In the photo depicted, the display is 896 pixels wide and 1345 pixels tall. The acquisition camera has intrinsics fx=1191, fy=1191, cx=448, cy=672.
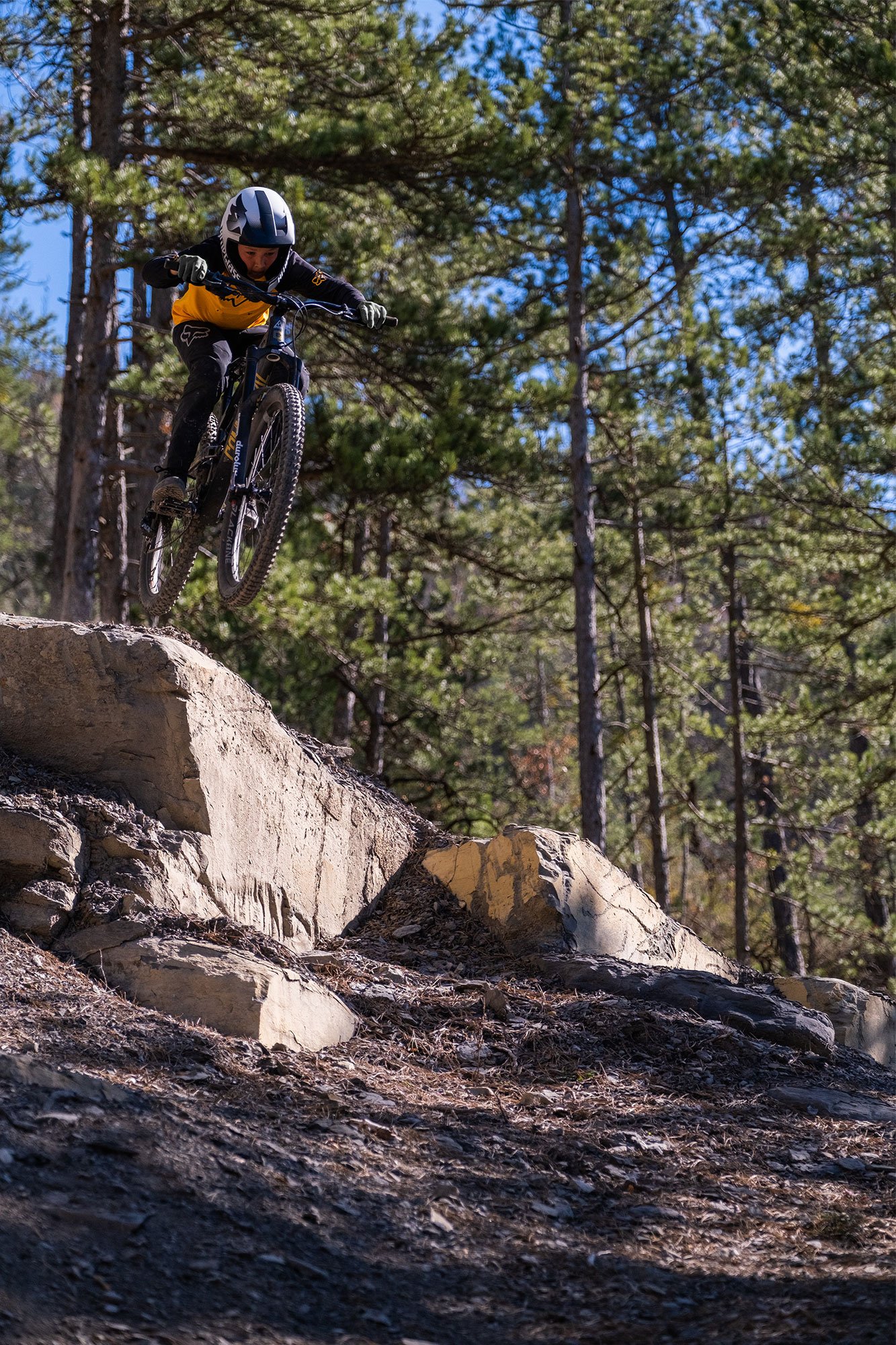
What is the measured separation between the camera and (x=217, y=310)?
20.1 ft


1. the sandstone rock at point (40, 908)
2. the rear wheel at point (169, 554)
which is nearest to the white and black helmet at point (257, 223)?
the rear wheel at point (169, 554)

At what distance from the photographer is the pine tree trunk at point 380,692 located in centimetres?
1488

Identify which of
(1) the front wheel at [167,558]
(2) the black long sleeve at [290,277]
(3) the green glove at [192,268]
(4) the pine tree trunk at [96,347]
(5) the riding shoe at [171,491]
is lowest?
(1) the front wheel at [167,558]

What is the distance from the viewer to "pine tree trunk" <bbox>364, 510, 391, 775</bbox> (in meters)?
14.9

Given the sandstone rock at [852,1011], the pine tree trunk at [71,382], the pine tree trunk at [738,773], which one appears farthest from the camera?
the pine tree trunk at [738,773]

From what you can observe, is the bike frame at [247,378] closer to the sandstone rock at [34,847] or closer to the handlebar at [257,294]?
the handlebar at [257,294]

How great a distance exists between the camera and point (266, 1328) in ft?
9.06

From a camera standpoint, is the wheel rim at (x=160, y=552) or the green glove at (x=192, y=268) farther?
the wheel rim at (x=160, y=552)

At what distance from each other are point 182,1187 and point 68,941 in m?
1.95

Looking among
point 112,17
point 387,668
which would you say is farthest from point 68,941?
point 112,17

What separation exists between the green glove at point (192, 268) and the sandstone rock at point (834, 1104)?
14.8 feet

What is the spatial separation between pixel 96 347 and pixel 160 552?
5.13 metres

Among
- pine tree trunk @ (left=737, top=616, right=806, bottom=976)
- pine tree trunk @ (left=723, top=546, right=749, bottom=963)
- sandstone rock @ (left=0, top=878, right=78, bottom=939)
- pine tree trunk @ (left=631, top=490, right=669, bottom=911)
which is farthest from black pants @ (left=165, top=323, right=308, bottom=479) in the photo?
pine tree trunk @ (left=737, top=616, right=806, bottom=976)

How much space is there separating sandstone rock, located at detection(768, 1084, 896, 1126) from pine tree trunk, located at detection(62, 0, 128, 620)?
7800 millimetres
